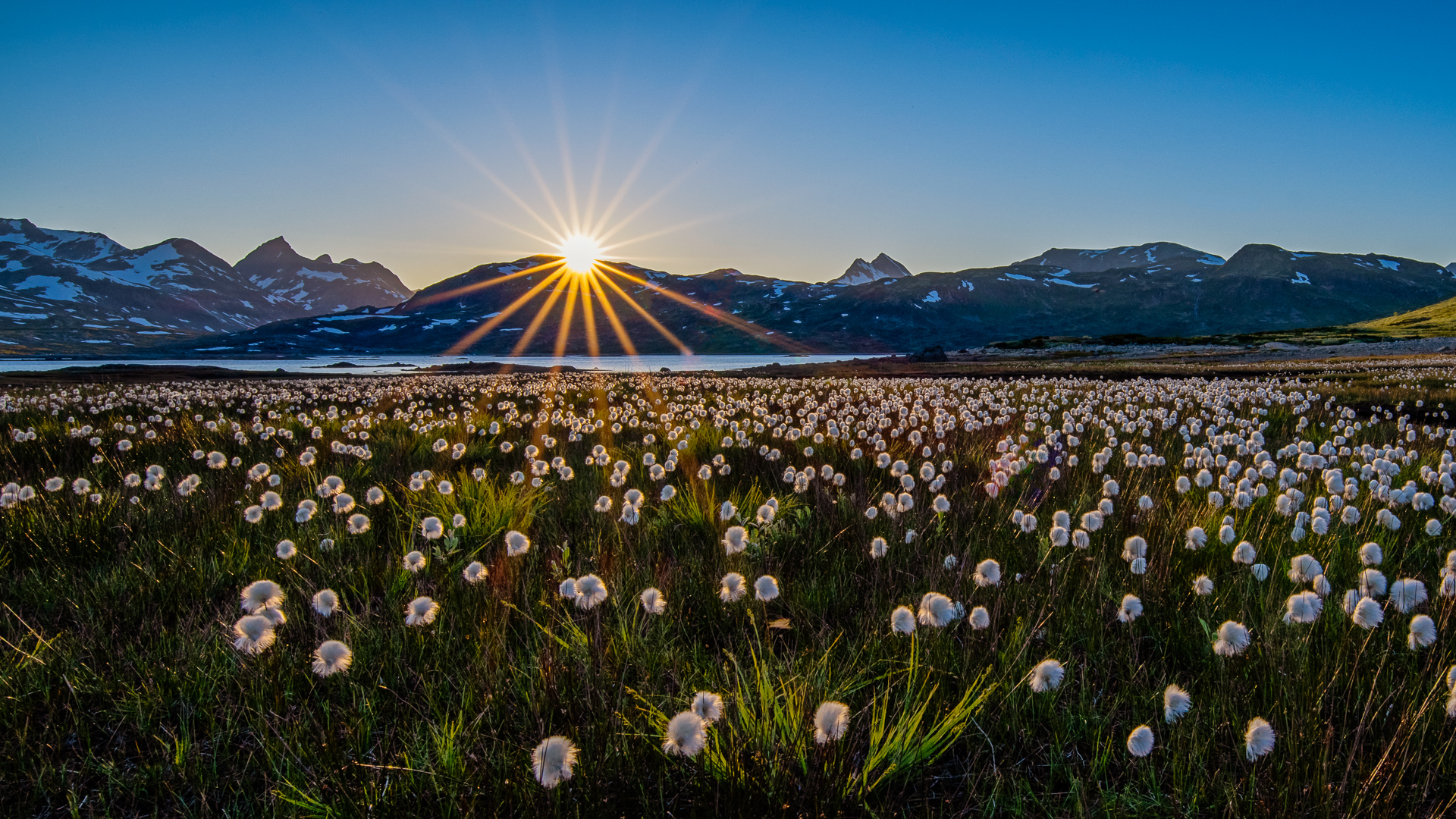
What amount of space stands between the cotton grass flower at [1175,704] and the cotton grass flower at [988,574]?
2.67 ft

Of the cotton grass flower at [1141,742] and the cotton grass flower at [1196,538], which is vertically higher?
the cotton grass flower at [1196,538]

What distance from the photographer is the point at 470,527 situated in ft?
12.6

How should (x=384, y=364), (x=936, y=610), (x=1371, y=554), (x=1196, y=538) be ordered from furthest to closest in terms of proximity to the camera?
(x=384, y=364), (x=1196, y=538), (x=1371, y=554), (x=936, y=610)

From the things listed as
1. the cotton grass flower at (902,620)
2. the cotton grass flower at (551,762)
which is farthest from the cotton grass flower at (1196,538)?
the cotton grass flower at (551,762)

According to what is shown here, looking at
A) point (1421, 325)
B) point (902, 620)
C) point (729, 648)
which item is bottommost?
point (729, 648)

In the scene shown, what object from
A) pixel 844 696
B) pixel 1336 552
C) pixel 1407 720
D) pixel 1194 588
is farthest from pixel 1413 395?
pixel 844 696

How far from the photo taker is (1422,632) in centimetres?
213

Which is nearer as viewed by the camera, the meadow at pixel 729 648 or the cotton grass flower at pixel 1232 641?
the meadow at pixel 729 648

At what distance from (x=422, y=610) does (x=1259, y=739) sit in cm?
272

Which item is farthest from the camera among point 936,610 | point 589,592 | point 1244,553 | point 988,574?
point 1244,553

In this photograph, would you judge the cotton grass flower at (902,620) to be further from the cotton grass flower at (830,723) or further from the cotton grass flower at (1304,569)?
the cotton grass flower at (1304,569)

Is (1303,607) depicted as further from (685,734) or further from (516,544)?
(516,544)

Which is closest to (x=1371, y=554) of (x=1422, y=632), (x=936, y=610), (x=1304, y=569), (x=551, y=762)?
(x=1304, y=569)

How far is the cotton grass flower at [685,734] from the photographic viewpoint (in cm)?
157
